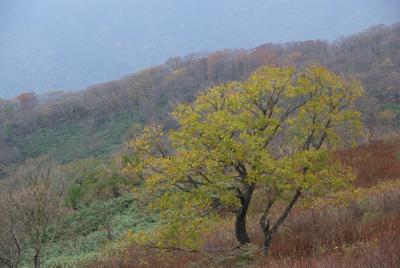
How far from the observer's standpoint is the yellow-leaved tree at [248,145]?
5.78 meters

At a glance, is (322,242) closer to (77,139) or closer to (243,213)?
(243,213)

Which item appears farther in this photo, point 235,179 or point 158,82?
point 158,82

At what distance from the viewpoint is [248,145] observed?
570 centimetres

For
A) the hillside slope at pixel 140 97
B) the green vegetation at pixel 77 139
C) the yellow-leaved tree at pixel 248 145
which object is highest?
the yellow-leaved tree at pixel 248 145

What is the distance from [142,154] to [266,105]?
2.11m

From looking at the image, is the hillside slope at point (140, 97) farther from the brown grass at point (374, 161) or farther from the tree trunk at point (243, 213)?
the tree trunk at point (243, 213)

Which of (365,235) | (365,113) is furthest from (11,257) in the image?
(365,113)

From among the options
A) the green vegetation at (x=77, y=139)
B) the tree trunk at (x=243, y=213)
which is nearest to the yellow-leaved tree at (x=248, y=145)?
the tree trunk at (x=243, y=213)

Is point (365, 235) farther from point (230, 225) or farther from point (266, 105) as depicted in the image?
point (230, 225)

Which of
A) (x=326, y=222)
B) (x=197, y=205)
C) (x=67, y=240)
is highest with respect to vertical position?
(x=197, y=205)

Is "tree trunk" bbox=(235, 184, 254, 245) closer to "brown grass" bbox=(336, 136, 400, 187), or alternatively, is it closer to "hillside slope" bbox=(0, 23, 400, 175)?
"brown grass" bbox=(336, 136, 400, 187)

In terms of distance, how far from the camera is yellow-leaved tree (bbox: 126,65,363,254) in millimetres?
5781

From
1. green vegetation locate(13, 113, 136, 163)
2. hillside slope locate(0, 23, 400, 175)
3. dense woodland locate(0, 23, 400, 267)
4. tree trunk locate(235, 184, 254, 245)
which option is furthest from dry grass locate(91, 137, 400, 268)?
green vegetation locate(13, 113, 136, 163)

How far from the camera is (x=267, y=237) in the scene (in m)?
6.85
